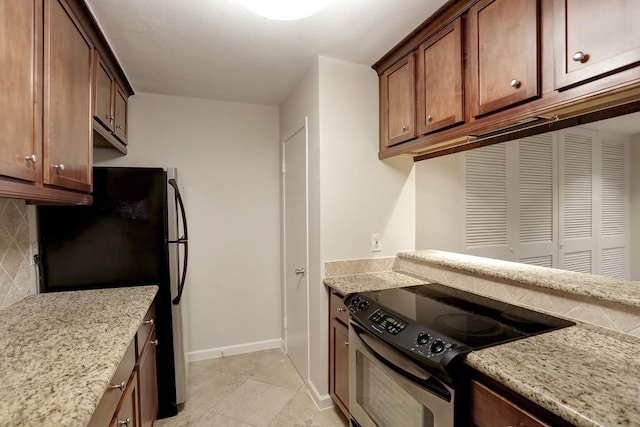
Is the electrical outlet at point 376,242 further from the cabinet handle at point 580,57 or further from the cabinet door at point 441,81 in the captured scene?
the cabinet handle at point 580,57

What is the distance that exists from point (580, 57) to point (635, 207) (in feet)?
2.34

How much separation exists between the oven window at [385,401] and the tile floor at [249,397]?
0.55 metres

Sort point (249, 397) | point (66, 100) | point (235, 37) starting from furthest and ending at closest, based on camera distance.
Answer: point (249, 397) < point (235, 37) < point (66, 100)

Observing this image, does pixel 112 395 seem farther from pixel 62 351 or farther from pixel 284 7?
pixel 284 7

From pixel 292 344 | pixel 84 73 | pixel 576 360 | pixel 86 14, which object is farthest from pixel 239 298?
pixel 576 360

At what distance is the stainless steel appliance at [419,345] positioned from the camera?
1.06 meters

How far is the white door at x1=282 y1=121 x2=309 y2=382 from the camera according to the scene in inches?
93.2

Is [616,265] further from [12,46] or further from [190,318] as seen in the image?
[190,318]

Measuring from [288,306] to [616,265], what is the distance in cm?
225

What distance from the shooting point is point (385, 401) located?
4.66 feet

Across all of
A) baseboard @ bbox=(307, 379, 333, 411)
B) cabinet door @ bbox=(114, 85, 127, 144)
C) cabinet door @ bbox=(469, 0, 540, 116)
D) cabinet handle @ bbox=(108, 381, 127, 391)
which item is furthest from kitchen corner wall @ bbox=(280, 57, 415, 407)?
cabinet door @ bbox=(114, 85, 127, 144)

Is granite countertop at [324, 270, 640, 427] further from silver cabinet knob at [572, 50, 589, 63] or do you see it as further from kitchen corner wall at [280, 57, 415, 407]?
kitchen corner wall at [280, 57, 415, 407]

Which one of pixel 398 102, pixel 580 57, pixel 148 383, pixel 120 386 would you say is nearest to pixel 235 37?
pixel 398 102

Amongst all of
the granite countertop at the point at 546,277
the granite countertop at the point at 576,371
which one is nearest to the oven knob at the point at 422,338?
the granite countertop at the point at 576,371
